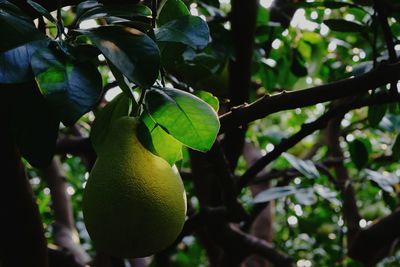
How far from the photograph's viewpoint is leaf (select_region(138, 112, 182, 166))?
0.65 metres

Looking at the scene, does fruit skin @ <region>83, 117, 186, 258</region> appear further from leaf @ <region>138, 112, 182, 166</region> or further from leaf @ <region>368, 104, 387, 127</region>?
leaf @ <region>368, 104, 387, 127</region>

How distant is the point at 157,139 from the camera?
0.66 metres

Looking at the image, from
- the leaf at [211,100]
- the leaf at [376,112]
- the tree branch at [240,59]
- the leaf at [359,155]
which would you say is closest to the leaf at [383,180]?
the leaf at [359,155]

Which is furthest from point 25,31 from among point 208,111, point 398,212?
point 398,212

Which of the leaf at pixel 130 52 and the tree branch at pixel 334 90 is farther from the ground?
the leaf at pixel 130 52

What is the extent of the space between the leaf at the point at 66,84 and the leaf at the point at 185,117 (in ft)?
0.26

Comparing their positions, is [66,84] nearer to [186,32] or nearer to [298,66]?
[186,32]

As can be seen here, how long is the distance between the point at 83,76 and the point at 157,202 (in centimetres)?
19

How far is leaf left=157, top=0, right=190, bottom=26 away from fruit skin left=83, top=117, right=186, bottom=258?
6.4 inches

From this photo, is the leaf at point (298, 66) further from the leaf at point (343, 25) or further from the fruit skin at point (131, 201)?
the fruit skin at point (131, 201)

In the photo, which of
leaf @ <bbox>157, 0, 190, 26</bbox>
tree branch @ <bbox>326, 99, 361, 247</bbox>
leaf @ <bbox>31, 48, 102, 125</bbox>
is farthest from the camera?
tree branch @ <bbox>326, 99, 361, 247</bbox>

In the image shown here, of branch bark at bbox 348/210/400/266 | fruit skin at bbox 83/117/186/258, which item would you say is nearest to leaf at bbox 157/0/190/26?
fruit skin at bbox 83/117/186/258

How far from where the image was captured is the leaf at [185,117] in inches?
22.0

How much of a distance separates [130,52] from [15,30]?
11 cm
